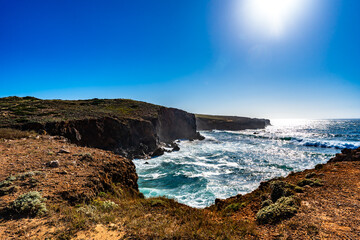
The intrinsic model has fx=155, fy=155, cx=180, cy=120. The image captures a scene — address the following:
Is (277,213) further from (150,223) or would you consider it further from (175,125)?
(175,125)

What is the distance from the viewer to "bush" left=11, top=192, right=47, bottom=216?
4.82 metres

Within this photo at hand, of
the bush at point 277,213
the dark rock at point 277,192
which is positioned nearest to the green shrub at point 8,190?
the bush at point 277,213

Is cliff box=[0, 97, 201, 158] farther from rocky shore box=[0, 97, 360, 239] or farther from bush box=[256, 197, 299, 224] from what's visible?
bush box=[256, 197, 299, 224]

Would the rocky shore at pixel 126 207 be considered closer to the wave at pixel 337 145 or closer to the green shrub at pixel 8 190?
the green shrub at pixel 8 190

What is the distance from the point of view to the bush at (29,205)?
4.82 metres

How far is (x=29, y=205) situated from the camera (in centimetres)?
492

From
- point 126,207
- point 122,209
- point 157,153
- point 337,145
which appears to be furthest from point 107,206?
point 337,145

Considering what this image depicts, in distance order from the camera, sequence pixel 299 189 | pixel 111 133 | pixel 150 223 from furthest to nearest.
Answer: pixel 111 133
pixel 299 189
pixel 150 223

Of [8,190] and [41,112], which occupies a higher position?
[41,112]

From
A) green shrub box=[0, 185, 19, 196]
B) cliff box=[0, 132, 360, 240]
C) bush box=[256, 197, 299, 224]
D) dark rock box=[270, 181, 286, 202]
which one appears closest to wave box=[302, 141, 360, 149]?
cliff box=[0, 132, 360, 240]

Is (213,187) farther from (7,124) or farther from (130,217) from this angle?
(7,124)

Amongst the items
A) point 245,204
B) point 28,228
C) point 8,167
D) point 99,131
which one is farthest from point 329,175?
point 99,131

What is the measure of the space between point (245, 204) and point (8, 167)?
38.1ft

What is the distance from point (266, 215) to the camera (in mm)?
6078
